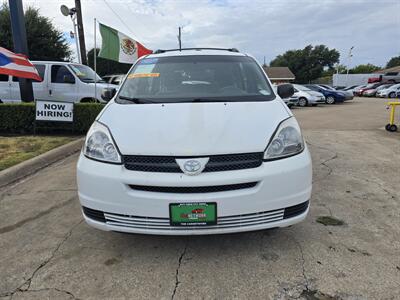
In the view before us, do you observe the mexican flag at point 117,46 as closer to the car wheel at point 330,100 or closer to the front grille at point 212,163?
the front grille at point 212,163

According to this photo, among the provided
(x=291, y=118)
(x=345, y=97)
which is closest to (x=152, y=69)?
(x=291, y=118)

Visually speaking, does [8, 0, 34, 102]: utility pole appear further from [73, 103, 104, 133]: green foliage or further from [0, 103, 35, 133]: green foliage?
[73, 103, 104, 133]: green foliage

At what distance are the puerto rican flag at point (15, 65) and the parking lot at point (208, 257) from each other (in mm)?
4891

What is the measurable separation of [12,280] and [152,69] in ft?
8.19

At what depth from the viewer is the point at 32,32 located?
66.6 feet

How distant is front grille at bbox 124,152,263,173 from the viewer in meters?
2.40

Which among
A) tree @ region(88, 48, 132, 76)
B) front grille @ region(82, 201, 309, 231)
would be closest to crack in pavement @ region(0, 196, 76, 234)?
front grille @ region(82, 201, 309, 231)

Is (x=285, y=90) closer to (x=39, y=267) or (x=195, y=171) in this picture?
(x=195, y=171)

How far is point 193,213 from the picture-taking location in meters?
2.34

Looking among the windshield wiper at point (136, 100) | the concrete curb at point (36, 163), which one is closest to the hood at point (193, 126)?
the windshield wiper at point (136, 100)

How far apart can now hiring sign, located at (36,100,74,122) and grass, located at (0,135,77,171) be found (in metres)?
0.44

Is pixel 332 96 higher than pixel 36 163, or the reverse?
pixel 332 96

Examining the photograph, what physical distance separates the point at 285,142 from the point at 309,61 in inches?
3153

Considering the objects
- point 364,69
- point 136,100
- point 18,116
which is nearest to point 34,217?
point 136,100
